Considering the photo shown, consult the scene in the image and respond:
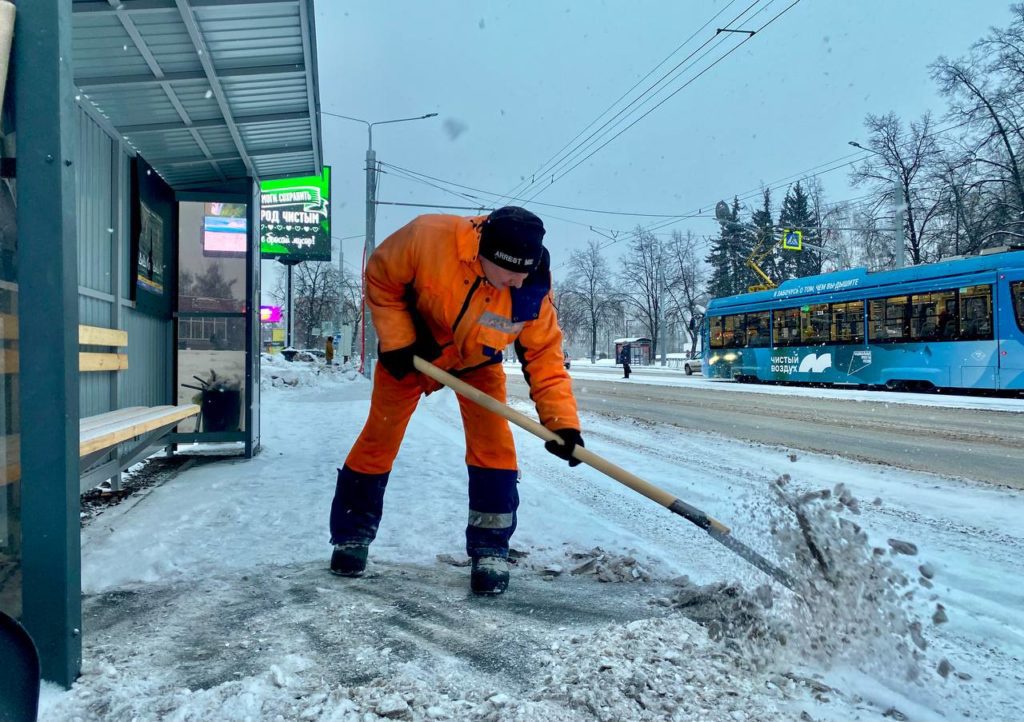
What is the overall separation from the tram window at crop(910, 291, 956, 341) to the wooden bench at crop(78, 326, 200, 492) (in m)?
16.1

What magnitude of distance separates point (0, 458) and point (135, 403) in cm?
391

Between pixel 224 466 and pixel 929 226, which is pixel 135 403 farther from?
pixel 929 226

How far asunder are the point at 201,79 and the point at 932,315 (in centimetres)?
1632

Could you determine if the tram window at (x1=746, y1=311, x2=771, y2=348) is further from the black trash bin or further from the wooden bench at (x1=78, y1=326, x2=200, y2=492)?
the wooden bench at (x1=78, y1=326, x2=200, y2=492)

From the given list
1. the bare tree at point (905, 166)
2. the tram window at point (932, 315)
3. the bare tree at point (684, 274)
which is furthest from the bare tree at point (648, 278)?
the tram window at point (932, 315)

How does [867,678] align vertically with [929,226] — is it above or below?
below

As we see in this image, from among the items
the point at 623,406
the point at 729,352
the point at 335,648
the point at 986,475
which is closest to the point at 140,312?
the point at 335,648

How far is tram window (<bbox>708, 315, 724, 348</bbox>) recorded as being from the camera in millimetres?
24058

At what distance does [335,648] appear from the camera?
2.36 m

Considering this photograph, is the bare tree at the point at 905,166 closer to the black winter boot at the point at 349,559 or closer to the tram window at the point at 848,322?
the tram window at the point at 848,322

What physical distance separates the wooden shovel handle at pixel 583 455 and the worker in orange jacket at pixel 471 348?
0.05 metres

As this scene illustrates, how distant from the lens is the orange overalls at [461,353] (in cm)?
287

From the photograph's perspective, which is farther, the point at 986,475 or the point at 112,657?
the point at 986,475

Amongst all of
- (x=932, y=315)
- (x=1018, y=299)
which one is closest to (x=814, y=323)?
(x=932, y=315)
